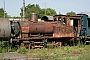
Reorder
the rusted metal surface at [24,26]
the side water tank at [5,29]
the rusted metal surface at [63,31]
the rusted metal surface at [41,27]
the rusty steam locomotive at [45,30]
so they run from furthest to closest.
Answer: the rusted metal surface at [63,31] → the rusted metal surface at [41,27] → the rusted metal surface at [24,26] → the rusty steam locomotive at [45,30] → the side water tank at [5,29]

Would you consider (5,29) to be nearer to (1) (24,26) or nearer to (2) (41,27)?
(1) (24,26)

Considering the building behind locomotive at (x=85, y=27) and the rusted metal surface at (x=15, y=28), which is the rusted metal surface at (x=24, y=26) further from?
the building behind locomotive at (x=85, y=27)

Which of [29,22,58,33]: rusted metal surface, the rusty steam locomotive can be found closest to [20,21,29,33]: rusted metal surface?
the rusty steam locomotive

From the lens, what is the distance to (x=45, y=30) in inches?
676

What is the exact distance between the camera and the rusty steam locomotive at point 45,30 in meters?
15.7

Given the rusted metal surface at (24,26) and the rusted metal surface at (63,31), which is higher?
the rusted metal surface at (24,26)

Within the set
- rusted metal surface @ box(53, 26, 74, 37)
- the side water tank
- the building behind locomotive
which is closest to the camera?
the side water tank

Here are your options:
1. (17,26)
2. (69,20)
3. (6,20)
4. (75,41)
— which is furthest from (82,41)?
(6,20)

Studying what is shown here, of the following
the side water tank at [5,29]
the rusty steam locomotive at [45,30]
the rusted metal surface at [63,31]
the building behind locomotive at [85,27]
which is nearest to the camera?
the side water tank at [5,29]

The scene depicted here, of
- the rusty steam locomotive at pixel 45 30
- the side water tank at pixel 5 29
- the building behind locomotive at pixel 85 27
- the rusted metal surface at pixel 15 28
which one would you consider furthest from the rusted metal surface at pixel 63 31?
the side water tank at pixel 5 29

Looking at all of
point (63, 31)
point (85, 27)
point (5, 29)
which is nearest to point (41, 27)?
→ point (63, 31)

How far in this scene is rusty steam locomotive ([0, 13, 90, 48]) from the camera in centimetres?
1567

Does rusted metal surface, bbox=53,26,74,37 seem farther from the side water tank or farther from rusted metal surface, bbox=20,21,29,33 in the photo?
the side water tank

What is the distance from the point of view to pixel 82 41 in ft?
64.1
